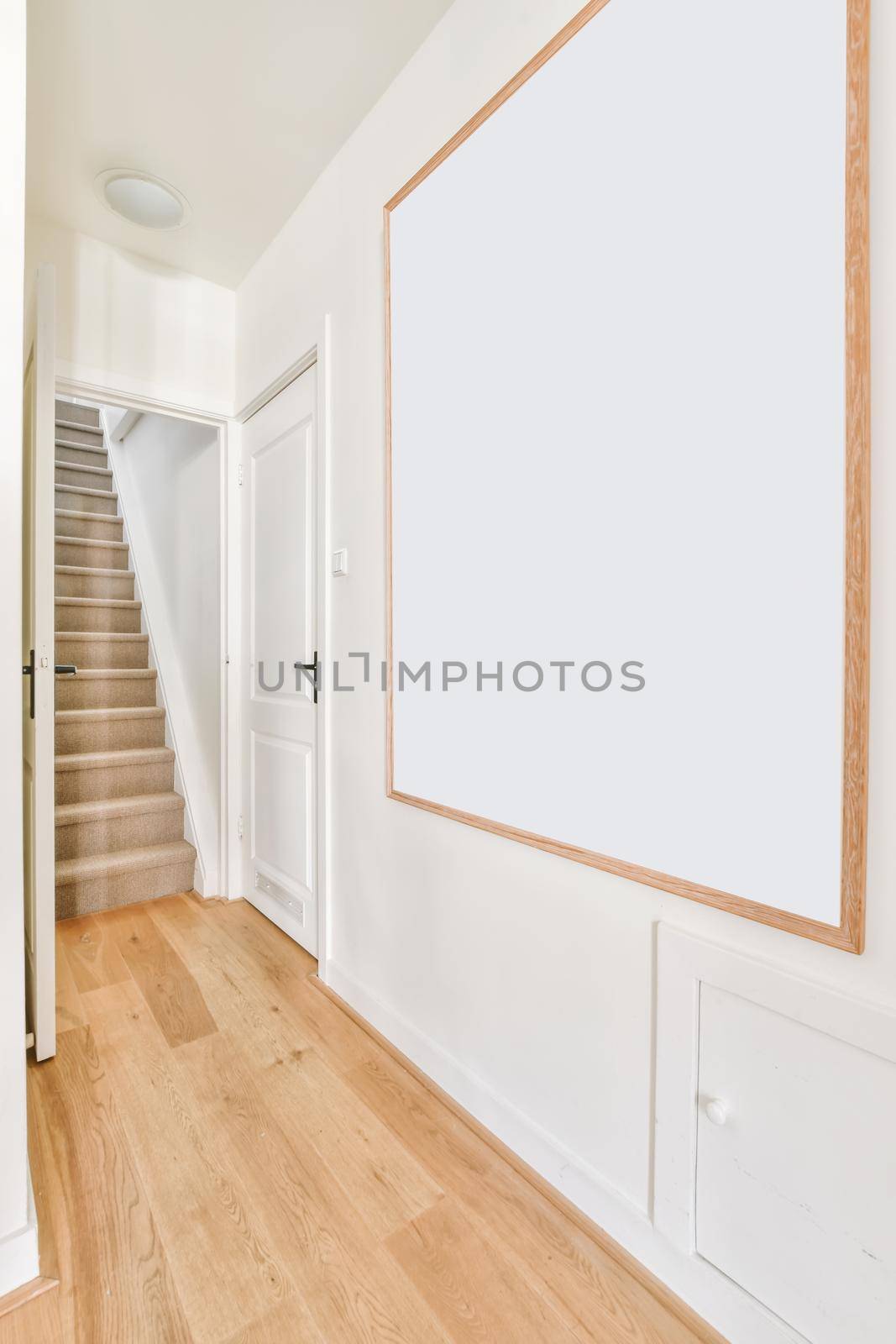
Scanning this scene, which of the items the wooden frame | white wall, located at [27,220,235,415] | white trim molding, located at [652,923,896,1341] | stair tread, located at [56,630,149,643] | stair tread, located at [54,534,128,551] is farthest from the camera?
stair tread, located at [54,534,128,551]

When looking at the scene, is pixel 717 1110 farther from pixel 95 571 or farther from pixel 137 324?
pixel 95 571

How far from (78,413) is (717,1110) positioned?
5.47 meters

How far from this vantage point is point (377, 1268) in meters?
1.10

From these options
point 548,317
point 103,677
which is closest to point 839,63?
point 548,317

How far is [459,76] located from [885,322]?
1.31 metres

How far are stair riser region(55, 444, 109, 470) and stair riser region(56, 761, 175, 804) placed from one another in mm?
2374

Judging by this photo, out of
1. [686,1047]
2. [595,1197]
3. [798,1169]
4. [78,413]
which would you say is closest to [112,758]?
[595,1197]

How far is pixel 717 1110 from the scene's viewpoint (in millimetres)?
952

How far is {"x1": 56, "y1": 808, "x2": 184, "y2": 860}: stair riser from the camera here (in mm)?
2715

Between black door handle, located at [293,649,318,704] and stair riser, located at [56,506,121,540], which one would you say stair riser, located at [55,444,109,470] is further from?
black door handle, located at [293,649,318,704]

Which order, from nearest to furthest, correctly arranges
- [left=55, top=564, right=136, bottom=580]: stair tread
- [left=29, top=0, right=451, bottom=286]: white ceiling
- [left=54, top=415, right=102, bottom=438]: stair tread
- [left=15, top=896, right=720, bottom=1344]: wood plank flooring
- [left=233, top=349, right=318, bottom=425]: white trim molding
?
[left=15, top=896, right=720, bottom=1344]: wood plank flooring, [left=29, top=0, right=451, bottom=286]: white ceiling, [left=233, top=349, right=318, bottom=425]: white trim molding, [left=55, top=564, right=136, bottom=580]: stair tread, [left=54, top=415, right=102, bottom=438]: stair tread

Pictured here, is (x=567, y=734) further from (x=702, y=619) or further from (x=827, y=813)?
(x=827, y=813)

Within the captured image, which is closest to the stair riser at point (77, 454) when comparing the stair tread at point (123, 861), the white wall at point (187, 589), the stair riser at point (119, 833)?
the white wall at point (187, 589)

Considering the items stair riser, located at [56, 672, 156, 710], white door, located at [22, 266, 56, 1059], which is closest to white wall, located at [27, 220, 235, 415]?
white door, located at [22, 266, 56, 1059]
